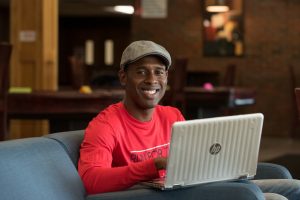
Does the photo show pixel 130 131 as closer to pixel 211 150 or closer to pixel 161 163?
pixel 161 163

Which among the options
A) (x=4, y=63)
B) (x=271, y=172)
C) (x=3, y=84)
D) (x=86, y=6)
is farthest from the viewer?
(x=86, y=6)

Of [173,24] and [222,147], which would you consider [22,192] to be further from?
[173,24]

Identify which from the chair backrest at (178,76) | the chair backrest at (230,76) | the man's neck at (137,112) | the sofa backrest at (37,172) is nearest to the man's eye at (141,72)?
the man's neck at (137,112)

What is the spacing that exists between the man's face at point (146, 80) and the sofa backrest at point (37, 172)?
359mm

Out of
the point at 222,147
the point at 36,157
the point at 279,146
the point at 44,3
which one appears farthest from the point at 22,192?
the point at 279,146

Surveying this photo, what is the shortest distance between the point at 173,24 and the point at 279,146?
3.45 m

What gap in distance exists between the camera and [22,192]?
6.86 feet

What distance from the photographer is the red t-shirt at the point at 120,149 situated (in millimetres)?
2377

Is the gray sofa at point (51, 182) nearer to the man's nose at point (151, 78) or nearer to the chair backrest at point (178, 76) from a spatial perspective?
the man's nose at point (151, 78)

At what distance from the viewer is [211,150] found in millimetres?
2264

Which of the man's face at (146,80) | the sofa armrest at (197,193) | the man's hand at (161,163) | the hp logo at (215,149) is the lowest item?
the sofa armrest at (197,193)

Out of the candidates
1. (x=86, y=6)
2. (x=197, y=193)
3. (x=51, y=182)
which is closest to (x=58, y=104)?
(x=51, y=182)

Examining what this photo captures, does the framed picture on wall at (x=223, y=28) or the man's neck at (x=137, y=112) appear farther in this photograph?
the framed picture on wall at (x=223, y=28)

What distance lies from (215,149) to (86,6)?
558 inches
